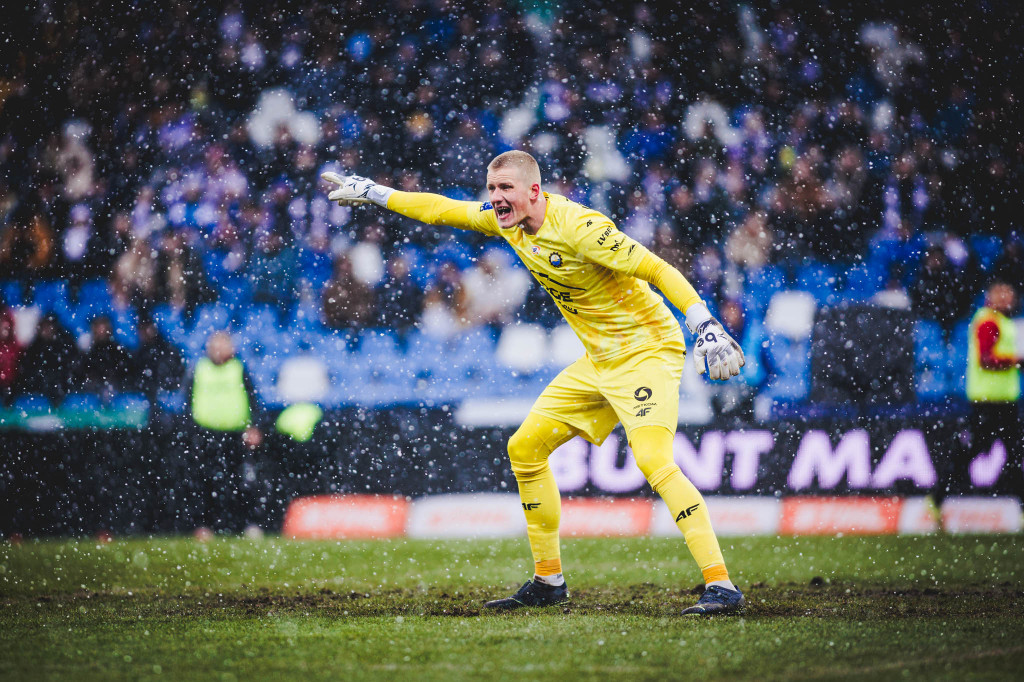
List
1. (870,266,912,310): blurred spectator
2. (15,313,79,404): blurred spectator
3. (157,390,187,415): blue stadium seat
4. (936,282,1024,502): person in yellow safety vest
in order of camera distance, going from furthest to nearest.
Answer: (870,266,912,310): blurred spectator → (15,313,79,404): blurred spectator → (157,390,187,415): blue stadium seat → (936,282,1024,502): person in yellow safety vest

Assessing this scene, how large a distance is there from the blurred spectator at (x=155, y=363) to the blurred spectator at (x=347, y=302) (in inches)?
53.8

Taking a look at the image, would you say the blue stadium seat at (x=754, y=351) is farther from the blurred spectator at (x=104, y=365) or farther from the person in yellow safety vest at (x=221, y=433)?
the blurred spectator at (x=104, y=365)

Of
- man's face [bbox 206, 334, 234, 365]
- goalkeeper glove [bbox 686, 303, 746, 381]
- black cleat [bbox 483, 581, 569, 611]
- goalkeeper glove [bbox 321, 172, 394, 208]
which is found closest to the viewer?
goalkeeper glove [bbox 686, 303, 746, 381]

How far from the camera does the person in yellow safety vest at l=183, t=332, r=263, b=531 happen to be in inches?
269

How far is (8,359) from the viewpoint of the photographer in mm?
7426

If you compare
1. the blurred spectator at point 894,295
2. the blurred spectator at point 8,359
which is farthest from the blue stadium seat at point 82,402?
the blurred spectator at point 894,295

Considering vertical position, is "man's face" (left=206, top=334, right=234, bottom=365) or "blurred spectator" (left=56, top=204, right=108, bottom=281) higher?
"blurred spectator" (left=56, top=204, right=108, bottom=281)

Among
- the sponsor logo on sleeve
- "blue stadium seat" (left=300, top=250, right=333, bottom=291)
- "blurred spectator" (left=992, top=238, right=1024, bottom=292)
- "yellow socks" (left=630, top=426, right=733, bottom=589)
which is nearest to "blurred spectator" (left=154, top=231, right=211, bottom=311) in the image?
"blue stadium seat" (left=300, top=250, right=333, bottom=291)

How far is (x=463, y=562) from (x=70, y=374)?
14.0 feet

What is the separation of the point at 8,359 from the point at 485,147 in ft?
15.1

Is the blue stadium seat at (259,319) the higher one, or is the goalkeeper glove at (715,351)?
the blue stadium seat at (259,319)

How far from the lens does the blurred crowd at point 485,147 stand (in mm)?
8219

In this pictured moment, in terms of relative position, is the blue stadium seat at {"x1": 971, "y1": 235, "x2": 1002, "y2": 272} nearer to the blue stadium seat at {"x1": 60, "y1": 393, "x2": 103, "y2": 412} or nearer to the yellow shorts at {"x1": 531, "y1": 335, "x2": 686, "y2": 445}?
the yellow shorts at {"x1": 531, "y1": 335, "x2": 686, "y2": 445}

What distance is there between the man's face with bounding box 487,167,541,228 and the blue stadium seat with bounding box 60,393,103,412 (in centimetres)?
497
